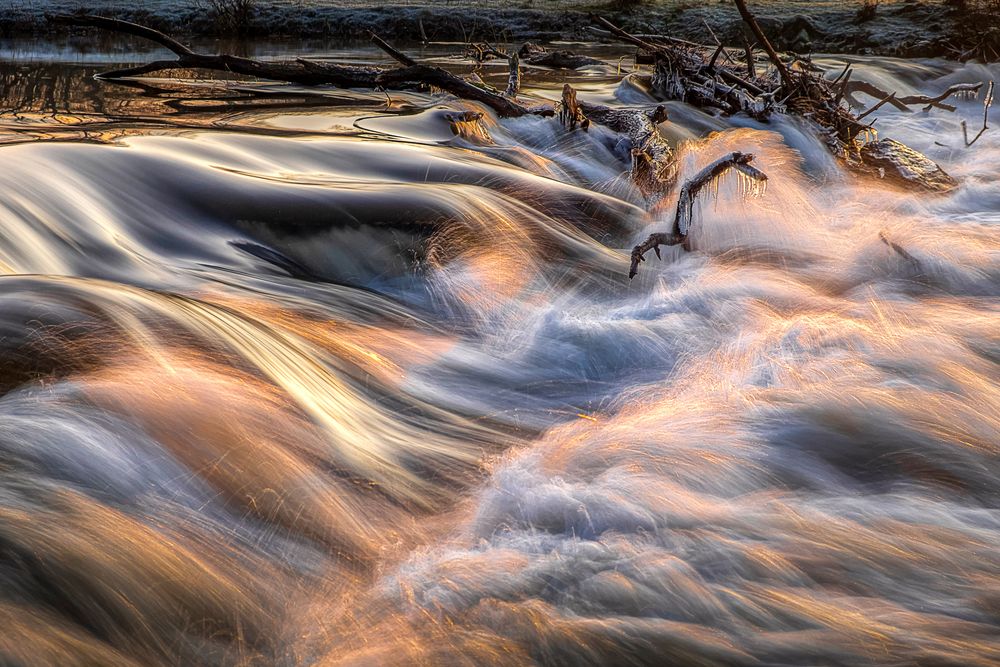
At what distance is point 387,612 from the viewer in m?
1.82

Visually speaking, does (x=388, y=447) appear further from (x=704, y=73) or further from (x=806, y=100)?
(x=704, y=73)

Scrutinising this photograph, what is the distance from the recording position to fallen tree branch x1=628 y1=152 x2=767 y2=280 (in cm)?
376

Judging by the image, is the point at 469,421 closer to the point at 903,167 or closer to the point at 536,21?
the point at 903,167

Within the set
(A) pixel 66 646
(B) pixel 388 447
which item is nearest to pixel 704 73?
(B) pixel 388 447

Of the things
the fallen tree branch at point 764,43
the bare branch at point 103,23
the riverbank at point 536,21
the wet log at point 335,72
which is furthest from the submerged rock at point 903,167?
the riverbank at point 536,21

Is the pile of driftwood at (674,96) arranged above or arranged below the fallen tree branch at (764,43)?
below

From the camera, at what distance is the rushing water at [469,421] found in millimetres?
1791

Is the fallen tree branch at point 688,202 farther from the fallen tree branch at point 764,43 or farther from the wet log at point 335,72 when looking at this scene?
the wet log at point 335,72

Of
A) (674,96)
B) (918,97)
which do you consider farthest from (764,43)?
(674,96)

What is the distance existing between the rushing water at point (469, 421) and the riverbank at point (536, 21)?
11.4 m

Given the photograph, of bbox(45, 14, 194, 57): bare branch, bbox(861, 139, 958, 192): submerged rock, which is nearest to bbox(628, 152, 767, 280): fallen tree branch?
bbox(861, 139, 958, 192): submerged rock

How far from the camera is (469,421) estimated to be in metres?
2.78

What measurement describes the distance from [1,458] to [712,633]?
151 centimetres

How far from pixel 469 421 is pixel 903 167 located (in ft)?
14.2
